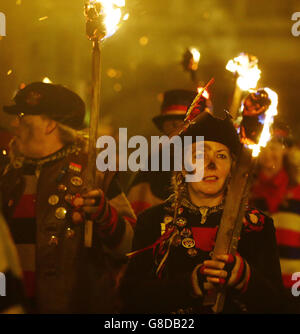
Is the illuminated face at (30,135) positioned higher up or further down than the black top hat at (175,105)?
further down

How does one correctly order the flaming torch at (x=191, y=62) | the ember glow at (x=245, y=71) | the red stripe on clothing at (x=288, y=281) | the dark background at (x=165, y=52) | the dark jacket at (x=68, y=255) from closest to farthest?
the dark jacket at (x=68, y=255) < the ember glow at (x=245, y=71) < the red stripe on clothing at (x=288, y=281) < the flaming torch at (x=191, y=62) < the dark background at (x=165, y=52)

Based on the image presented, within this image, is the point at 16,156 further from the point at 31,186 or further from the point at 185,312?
the point at 185,312

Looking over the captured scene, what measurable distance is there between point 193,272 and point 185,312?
1.01ft

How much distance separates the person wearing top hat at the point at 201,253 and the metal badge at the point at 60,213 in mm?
692

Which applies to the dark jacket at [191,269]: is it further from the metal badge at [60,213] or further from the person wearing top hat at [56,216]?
the metal badge at [60,213]

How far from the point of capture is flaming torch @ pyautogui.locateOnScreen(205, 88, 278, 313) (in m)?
2.84

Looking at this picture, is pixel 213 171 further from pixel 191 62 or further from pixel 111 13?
pixel 191 62

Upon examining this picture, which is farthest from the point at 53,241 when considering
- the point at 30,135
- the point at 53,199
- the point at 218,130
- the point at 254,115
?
the point at 254,115

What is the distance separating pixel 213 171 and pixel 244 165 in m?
0.49

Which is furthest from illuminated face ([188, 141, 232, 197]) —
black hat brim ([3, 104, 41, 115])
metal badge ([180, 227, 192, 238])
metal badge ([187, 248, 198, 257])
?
black hat brim ([3, 104, 41, 115])

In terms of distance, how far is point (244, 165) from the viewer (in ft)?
9.57

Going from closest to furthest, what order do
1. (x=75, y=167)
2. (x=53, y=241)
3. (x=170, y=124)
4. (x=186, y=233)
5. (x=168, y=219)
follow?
1. (x=186, y=233)
2. (x=168, y=219)
3. (x=53, y=241)
4. (x=75, y=167)
5. (x=170, y=124)

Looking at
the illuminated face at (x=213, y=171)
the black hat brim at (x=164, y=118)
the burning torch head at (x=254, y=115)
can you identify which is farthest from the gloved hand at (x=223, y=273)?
the black hat brim at (x=164, y=118)

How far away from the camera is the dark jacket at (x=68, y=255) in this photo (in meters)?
3.83
